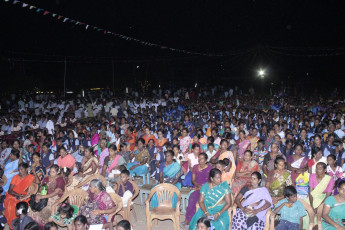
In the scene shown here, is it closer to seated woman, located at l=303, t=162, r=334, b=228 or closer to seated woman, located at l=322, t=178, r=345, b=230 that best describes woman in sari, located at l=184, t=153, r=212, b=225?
seated woman, located at l=303, t=162, r=334, b=228

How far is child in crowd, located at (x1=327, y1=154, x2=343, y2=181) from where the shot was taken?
17.0 ft

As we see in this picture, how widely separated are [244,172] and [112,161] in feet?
9.07

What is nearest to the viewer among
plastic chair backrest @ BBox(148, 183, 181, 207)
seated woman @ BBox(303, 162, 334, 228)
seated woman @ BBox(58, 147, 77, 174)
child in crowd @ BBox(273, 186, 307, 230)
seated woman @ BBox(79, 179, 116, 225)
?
child in crowd @ BBox(273, 186, 307, 230)

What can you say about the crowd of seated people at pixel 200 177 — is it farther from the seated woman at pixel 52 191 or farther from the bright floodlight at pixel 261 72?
the bright floodlight at pixel 261 72

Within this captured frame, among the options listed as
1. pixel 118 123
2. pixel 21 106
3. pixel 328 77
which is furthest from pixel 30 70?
pixel 328 77

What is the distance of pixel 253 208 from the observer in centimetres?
441

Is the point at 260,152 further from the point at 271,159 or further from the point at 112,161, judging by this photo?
the point at 112,161

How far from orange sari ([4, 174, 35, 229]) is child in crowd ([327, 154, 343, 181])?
5.27m

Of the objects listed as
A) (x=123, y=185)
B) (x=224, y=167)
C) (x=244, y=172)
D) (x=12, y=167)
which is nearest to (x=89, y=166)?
(x=123, y=185)

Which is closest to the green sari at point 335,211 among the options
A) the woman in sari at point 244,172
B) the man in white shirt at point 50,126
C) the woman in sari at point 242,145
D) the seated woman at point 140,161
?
the woman in sari at point 244,172

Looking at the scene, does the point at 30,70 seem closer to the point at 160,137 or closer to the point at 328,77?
the point at 160,137

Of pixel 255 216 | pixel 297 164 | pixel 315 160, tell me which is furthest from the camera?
pixel 297 164

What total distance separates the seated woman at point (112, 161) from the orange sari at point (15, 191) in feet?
4.88

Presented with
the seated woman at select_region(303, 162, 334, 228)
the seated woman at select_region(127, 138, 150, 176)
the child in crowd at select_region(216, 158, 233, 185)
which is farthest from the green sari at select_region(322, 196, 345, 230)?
the seated woman at select_region(127, 138, 150, 176)
